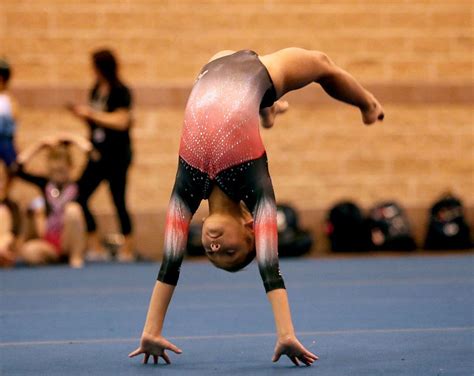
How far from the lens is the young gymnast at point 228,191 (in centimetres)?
428

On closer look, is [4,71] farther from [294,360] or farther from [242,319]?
[294,360]

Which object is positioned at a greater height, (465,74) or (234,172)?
(465,74)

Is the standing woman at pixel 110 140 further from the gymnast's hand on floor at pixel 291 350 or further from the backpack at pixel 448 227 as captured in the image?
the gymnast's hand on floor at pixel 291 350

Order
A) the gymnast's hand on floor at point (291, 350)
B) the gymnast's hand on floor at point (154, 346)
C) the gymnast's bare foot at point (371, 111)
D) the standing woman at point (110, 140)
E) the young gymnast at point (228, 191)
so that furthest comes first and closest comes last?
the standing woman at point (110, 140), the gymnast's bare foot at point (371, 111), the gymnast's hand on floor at point (154, 346), the young gymnast at point (228, 191), the gymnast's hand on floor at point (291, 350)

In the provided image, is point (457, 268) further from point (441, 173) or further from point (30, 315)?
point (30, 315)

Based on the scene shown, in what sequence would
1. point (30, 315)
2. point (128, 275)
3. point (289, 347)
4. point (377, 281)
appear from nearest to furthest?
point (289, 347), point (30, 315), point (377, 281), point (128, 275)

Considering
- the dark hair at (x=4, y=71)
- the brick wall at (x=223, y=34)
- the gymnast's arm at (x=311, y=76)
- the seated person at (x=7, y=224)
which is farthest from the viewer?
the brick wall at (x=223, y=34)

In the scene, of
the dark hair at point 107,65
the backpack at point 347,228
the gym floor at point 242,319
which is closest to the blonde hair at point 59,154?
the dark hair at point 107,65

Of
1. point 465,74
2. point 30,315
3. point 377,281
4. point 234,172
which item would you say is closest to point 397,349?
point 234,172

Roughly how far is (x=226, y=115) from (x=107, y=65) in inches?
207

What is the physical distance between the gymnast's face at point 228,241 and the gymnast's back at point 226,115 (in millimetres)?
190

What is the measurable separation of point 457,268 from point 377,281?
110cm

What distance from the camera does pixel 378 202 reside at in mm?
11430

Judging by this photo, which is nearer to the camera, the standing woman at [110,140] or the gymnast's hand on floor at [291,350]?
the gymnast's hand on floor at [291,350]
